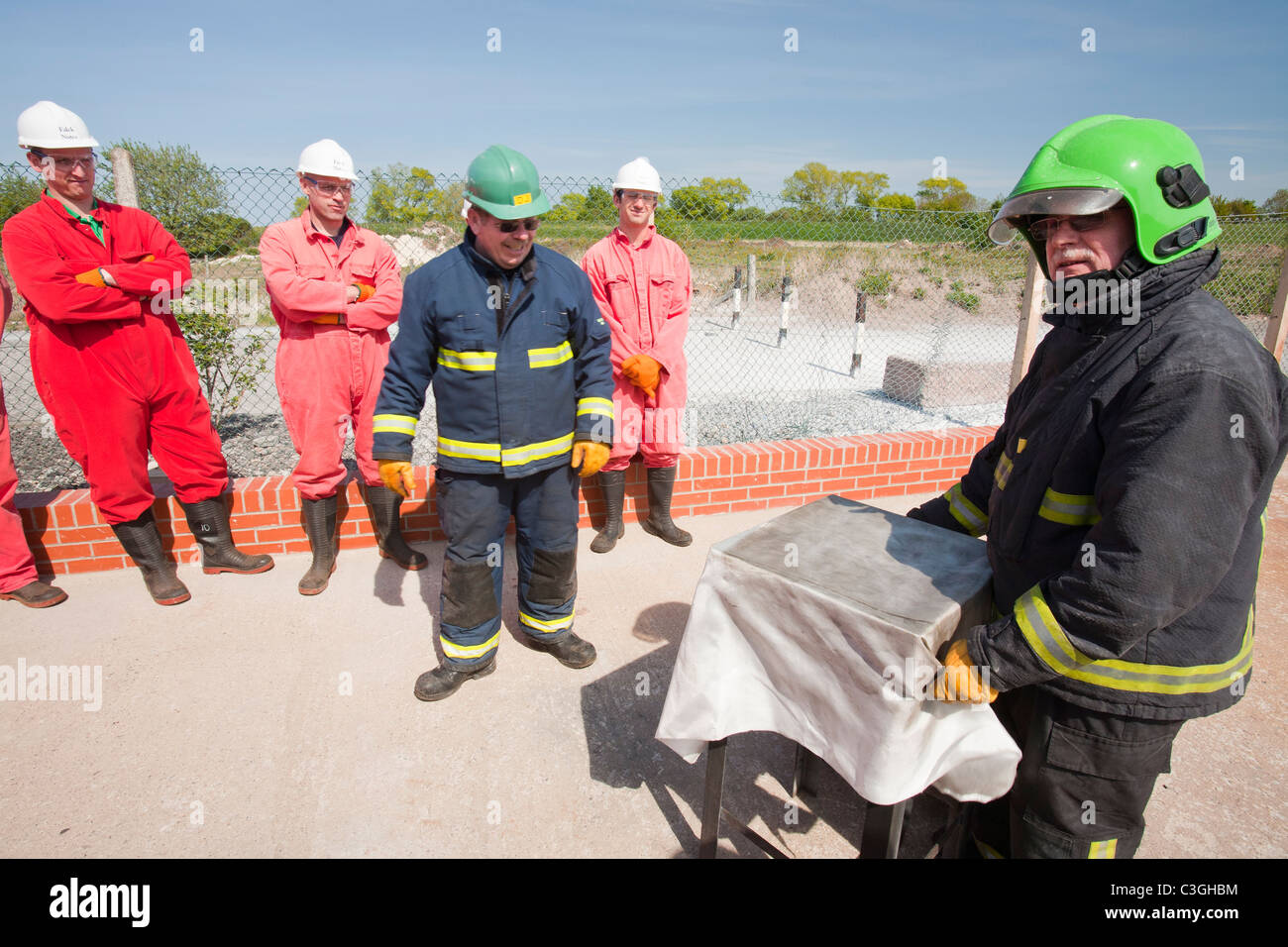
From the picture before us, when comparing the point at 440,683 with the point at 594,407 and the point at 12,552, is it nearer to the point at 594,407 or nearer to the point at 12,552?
the point at 594,407

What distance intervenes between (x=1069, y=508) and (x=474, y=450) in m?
2.03

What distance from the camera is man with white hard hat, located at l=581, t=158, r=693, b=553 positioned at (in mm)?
4223

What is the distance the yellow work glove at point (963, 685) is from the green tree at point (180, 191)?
4.91 meters

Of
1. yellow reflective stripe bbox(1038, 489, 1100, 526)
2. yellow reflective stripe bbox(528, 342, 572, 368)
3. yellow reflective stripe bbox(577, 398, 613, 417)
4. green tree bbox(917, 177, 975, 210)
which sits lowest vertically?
yellow reflective stripe bbox(1038, 489, 1100, 526)

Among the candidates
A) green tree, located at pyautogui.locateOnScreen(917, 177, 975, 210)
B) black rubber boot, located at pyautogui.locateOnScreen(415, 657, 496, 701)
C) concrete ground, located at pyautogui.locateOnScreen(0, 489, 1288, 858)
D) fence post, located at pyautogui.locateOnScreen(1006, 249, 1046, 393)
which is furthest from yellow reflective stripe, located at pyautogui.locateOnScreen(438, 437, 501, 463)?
green tree, located at pyautogui.locateOnScreen(917, 177, 975, 210)

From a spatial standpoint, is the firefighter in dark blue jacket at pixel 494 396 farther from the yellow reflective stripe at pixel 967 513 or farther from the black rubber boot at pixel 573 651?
the yellow reflective stripe at pixel 967 513

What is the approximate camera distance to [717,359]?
11.4 m

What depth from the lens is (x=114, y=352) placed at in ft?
11.2

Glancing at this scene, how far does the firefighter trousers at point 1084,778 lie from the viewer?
166cm

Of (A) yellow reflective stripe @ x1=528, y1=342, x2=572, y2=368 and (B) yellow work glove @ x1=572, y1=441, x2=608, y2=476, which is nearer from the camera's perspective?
(A) yellow reflective stripe @ x1=528, y1=342, x2=572, y2=368

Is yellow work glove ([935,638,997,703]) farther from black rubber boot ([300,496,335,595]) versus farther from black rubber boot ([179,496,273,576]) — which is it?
black rubber boot ([179,496,273,576])

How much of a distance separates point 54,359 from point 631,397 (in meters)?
2.83

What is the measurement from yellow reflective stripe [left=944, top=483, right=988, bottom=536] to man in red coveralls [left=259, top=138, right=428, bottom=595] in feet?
9.20
